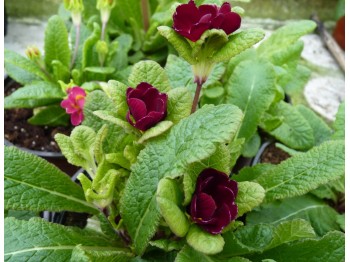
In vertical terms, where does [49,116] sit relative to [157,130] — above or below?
below

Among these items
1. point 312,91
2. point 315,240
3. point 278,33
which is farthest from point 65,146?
point 312,91

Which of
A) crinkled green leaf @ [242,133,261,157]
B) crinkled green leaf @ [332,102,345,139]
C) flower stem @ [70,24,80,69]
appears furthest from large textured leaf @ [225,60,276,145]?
flower stem @ [70,24,80,69]

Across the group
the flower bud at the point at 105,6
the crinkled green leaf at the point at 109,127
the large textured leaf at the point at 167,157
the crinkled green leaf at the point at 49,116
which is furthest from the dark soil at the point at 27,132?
the large textured leaf at the point at 167,157

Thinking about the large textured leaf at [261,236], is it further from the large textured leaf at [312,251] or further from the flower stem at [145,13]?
the flower stem at [145,13]

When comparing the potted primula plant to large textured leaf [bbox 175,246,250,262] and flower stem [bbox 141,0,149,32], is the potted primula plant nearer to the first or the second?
large textured leaf [bbox 175,246,250,262]

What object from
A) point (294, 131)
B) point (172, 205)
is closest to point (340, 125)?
point (294, 131)

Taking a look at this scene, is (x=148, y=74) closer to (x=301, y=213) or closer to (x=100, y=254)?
(x=100, y=254)
